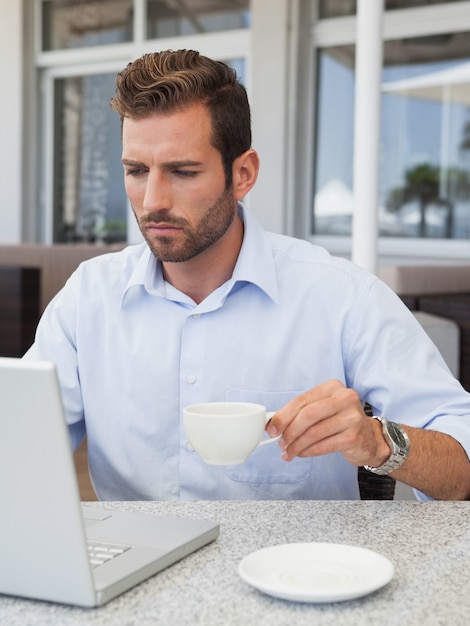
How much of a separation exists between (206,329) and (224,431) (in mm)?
523

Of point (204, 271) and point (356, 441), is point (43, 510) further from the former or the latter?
point (204, 271)

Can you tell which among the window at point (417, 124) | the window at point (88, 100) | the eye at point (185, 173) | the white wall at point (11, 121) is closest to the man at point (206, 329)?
the eye at point (185, 173)

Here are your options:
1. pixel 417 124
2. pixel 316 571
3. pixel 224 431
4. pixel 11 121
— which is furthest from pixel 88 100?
pixel 316 571

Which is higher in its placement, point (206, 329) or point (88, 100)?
point (88, 100)

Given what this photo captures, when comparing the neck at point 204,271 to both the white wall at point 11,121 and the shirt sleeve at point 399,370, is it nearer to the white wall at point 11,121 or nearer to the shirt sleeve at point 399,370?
the shirt sleeve at point 399,370

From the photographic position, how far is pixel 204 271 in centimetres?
152

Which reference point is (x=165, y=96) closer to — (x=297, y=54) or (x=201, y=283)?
(x=201, y=283)

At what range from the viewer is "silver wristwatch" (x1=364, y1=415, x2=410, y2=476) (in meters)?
1.22

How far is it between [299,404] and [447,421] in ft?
1.29

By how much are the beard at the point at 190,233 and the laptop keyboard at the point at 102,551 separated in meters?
0.56

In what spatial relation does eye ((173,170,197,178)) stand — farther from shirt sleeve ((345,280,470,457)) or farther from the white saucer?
the white saucer

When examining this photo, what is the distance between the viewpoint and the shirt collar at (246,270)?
1.48 m

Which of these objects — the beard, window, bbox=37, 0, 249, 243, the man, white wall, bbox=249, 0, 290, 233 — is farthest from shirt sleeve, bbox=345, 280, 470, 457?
window, bbox=37, 0, 249, 243

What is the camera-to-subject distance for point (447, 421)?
1373mm
